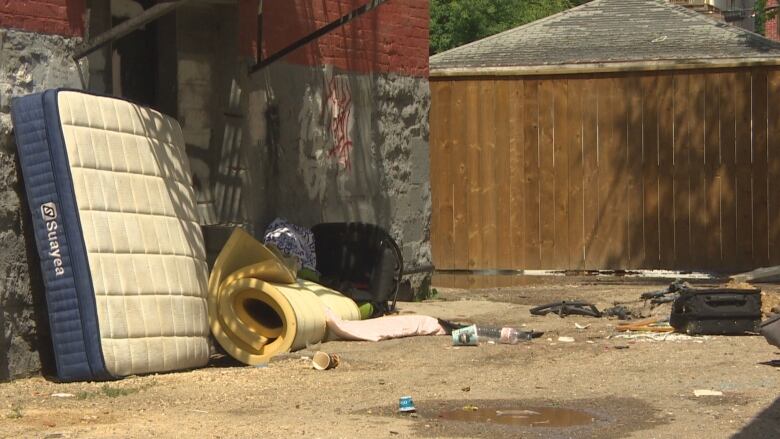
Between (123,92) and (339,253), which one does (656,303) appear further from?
(123,92)

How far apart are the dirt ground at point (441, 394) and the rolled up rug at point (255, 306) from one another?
19 cm

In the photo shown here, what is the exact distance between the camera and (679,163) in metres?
16.5

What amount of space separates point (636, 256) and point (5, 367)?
9170 millimetres

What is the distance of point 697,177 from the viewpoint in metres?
16.5

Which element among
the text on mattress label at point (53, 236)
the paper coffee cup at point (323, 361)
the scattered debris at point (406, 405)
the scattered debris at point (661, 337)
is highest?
the text on mattress label at point (53, 236)

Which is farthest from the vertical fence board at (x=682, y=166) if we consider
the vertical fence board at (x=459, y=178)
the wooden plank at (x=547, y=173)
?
the vertical fence board at (x=459, y=178)

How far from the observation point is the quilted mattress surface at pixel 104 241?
916 cm

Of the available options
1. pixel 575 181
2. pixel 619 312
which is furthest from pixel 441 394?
pixel 575 181

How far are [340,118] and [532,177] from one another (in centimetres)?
404

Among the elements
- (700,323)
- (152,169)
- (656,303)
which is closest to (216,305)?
(152,169)

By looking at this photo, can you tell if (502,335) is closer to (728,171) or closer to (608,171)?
(608,171)

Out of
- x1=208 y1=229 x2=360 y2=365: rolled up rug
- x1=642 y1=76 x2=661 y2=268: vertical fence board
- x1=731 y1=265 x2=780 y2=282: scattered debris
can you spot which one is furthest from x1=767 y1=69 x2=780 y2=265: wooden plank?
x1=208 y1=229 x2=360 y2=365: rolled up rug

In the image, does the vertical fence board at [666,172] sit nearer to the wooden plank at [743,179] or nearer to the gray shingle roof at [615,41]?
the gray shingle roof at [615,41]

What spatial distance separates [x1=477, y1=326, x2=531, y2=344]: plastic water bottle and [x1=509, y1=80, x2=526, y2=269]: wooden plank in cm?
543
